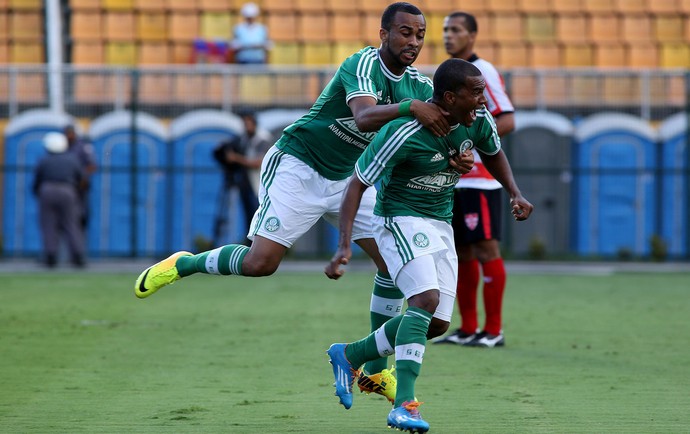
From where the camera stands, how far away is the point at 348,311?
11.4m

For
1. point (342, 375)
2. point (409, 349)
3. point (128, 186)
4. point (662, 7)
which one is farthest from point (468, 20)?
point (662, 7)

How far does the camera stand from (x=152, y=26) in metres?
21.5

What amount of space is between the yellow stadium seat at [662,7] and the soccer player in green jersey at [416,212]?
1720cm

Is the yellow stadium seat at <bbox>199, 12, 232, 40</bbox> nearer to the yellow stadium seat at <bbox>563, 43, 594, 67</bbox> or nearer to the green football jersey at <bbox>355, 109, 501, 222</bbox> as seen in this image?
the yellow stadium seat at <bbox>563, 43, 594, 67</bbox>

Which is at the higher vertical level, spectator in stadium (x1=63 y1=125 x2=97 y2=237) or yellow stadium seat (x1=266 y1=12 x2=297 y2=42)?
yellow stadium seat (x1=266 y1=12 x2=297 y2=42)

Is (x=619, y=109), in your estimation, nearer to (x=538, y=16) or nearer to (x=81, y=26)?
(x=538, y=16)

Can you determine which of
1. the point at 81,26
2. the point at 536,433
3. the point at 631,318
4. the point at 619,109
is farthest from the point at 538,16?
the point at 536,433

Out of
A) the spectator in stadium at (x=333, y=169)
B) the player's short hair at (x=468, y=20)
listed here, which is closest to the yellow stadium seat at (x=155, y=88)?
the player's short hair at (x=468, y=20)

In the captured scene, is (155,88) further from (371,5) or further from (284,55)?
(371,5)

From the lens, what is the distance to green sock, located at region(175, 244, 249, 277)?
6.82 m

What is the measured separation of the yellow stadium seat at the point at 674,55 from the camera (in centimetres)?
2183

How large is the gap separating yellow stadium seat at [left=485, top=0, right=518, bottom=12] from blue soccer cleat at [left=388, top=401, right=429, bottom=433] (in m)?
17.5

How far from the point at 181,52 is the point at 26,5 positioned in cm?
305

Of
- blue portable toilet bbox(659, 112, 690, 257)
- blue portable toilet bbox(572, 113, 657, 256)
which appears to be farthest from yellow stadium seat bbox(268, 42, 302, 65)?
blue portable toilet bbox(659, 112, 690, 257)
